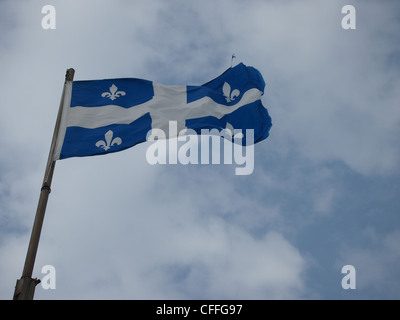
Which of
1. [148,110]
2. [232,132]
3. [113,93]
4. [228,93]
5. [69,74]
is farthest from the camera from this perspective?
[228,93]

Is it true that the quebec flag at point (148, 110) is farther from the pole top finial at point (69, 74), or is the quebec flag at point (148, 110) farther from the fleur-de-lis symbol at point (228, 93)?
the pole top finial at point (69, 74)

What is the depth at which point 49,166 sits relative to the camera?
1312 cm

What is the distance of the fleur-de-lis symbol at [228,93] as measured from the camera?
16953 mm

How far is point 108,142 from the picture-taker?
14703mm

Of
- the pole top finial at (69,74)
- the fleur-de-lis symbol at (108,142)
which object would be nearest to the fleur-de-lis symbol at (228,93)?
the fleur-de-lis symbol at (108,142)

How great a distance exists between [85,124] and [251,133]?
13.9 ft

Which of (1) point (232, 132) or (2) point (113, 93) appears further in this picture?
(1) point (232, 132)

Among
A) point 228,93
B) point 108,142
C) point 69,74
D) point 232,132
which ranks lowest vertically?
point 108,142

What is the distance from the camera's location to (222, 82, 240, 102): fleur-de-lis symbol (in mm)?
16953

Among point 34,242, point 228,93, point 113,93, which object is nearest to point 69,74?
point 113,93

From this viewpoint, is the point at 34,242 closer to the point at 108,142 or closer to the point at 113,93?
the point at 108,142

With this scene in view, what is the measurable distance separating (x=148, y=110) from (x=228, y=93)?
96.5 inches

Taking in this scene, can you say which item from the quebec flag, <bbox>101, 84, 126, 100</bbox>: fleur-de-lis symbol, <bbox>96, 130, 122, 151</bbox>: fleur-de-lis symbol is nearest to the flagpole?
the quebec flag
